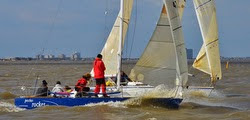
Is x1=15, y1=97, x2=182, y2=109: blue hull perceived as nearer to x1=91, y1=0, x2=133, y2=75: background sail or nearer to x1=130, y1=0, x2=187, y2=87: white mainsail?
x1=130, y1=0, x2=187, y2=87: white mainsail

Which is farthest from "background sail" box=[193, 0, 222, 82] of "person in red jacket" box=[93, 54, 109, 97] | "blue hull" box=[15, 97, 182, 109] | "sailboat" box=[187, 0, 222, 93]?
"person in red jacket" box=[93, 54, 109, 97]

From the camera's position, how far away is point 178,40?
2005cm

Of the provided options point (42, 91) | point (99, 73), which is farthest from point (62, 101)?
point (99, 73)

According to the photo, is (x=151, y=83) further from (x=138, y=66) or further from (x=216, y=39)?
(x=216, y=39)

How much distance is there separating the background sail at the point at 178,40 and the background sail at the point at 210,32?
22.3 ft

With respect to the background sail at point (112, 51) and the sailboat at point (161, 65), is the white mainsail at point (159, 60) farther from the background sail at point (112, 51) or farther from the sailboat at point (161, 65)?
the background sail at point (112, 51)

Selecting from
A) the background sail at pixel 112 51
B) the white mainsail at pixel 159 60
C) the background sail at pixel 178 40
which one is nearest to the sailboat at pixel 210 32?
the background sail at pixel 112 51

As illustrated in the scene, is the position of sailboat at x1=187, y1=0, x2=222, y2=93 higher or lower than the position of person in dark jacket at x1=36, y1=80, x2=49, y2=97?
higher

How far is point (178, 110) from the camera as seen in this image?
20.4 metres

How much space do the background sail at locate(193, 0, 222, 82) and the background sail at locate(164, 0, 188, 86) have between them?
267 inches

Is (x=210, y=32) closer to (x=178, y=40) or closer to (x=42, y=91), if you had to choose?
(x=178, y=40)

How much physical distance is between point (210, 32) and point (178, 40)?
7236mm

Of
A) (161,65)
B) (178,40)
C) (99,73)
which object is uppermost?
(178,40)

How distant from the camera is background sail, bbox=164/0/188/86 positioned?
65.4 feet
